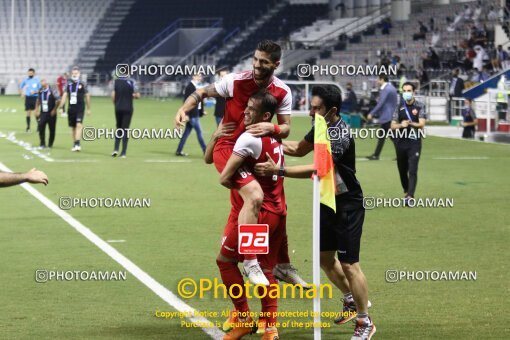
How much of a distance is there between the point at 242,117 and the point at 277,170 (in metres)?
1.02

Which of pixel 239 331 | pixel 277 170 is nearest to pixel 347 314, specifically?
pixel 239 331

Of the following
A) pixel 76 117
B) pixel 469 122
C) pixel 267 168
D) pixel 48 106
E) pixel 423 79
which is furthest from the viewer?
pixel 423 79

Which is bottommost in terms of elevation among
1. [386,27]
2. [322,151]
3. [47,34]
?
[322,151]

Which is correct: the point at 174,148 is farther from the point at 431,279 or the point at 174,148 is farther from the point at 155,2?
the point at 155,2

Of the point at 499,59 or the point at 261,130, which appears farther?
the point at 499,59

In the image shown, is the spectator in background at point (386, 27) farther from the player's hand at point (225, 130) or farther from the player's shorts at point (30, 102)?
the player's hand at point (225, 130)

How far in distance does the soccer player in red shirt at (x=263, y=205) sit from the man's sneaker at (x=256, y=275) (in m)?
0.34

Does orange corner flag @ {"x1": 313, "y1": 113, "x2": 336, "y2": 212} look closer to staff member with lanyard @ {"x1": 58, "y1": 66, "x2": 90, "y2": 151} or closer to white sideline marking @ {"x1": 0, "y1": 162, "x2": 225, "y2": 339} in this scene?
white sideline marking @ {"x1": 0, "y1": 162, "x2": 225, "y2": 339}

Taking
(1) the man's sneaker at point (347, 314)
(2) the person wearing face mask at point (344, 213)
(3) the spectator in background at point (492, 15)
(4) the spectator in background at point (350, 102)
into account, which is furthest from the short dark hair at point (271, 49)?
(3) the spectator in background at point (492, 15)

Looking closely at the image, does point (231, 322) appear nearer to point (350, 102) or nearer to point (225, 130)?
point (225, 130)

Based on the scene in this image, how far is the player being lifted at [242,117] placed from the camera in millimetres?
8539

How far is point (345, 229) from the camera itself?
888 centimetres

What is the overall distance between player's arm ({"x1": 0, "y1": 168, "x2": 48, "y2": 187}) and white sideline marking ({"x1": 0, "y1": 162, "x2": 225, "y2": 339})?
74.7 inches

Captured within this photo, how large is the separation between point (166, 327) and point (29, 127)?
3014 centimetres
